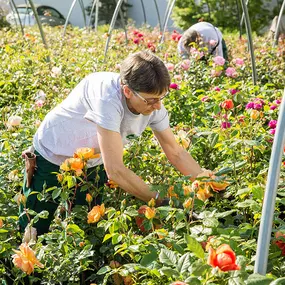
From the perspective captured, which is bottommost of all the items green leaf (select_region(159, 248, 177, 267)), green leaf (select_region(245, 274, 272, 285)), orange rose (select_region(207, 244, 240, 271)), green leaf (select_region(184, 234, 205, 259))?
green leaf (select_region(159, 248, 177, 267))

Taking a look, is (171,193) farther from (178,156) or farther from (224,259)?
(224,259)

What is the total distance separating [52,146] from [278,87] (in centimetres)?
301

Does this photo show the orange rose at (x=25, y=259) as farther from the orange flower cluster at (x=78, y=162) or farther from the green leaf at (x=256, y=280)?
the green leaf at (x=256, y=280)

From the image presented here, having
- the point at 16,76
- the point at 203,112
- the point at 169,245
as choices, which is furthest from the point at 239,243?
the point at 16,76

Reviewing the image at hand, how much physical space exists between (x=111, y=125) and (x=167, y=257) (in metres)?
0.61

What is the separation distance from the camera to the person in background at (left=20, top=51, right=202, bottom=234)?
2018 mm

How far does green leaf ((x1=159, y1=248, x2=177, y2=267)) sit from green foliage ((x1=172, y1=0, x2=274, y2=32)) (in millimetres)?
15858

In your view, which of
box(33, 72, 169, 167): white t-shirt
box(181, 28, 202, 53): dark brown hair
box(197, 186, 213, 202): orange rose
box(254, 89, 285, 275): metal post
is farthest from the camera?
box(181, 28, 202, 53): dark brown hair

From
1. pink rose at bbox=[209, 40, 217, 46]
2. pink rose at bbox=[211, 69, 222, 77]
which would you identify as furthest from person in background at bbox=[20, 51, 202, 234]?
pink rose at bbox=[209, 40, 217, 46]

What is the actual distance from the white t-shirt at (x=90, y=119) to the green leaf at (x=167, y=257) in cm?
58

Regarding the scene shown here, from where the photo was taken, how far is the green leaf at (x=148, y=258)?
5.42 feet

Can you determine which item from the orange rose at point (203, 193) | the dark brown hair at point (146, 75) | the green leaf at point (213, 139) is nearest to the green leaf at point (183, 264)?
the orange rose at point (203, 193)

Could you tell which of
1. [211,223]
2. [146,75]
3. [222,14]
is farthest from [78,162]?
[222,14]

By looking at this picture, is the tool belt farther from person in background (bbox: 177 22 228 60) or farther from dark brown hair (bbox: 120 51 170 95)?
person in background (bbox: 177 22 228 60)
